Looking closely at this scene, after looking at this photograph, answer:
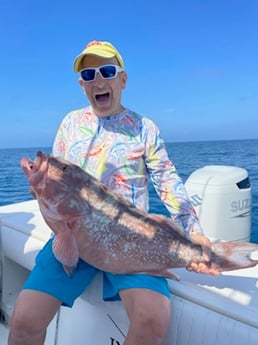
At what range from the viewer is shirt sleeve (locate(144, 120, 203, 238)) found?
2.18m

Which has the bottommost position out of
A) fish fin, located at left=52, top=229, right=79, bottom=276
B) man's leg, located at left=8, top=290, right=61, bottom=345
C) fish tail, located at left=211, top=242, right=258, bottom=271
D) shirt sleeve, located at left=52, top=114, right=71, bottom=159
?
man's leg, located at left=8, top=290, right=61, bottom=345

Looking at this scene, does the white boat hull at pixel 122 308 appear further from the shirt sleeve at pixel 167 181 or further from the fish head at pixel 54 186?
the fish head at pixel 54 186

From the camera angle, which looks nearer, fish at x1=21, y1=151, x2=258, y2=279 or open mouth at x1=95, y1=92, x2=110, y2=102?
fish at x1=21, y1=151, x2=258, y2=279

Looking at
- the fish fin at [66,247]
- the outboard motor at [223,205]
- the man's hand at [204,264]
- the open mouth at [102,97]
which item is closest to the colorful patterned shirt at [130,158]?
the open mouth at [102,97]

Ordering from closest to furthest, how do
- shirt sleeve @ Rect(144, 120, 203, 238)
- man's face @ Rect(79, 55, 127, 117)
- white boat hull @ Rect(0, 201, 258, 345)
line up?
white boat hull @ Rect(0, 201, 258, 345), shirt sleeve @ Rect(144, 120, 203, 238), man's face @ Rect(79, 55, 127, 117)

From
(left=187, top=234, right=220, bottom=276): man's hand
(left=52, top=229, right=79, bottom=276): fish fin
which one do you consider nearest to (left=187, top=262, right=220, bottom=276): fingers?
(left=187, top=234, right=220, bottom=276): man's hand

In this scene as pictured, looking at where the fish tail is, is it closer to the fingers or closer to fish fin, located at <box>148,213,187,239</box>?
the fingers

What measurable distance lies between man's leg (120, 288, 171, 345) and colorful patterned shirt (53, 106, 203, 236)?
0.51 meters

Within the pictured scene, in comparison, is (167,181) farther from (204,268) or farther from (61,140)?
(61,140)

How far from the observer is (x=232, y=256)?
6.09 ft

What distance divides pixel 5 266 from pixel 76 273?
4.44ft

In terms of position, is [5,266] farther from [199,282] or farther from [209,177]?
[209,177]

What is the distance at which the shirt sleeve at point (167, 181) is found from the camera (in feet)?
7.14

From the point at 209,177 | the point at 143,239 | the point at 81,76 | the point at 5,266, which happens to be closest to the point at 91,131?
the point at 81,76
